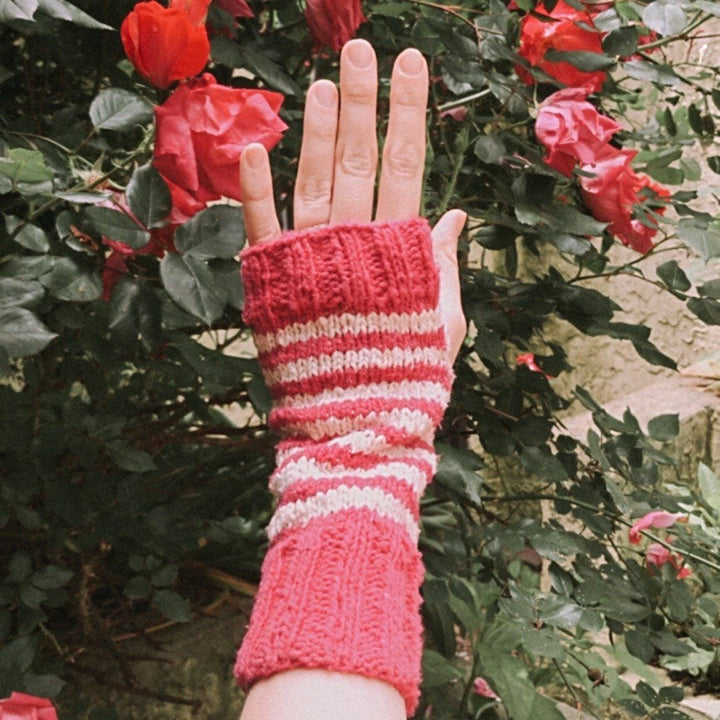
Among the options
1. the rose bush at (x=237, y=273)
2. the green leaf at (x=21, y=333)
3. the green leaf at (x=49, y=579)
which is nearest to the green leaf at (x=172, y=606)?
the rose bush at (x=237, y=273)

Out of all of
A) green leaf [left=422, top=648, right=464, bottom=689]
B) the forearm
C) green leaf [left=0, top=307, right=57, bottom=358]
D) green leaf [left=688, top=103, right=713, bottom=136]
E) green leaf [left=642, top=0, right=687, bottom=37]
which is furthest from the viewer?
green leaf [left=422, top=648, right=464, bottom=689]

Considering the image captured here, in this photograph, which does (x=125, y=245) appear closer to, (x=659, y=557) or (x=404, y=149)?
(x=404, y=149)

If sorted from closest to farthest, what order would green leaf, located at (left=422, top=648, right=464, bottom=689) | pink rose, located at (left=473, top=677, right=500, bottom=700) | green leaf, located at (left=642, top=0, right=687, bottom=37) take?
green leaf, located at (left=642, top=0, right=687, bottom=37), green leaf, located at (left=422, top=648, right=464, bottom=689), pink rose, located at (left=473, top=677, right=500, bottom=700)

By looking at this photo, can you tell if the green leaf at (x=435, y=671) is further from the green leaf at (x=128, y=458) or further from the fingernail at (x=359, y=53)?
the fingernail at (x=359, y=53)

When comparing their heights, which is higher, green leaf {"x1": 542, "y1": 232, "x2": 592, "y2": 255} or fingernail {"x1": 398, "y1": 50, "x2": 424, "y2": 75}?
fingernail {"x1": 398, "y1": 50, "x2": 424, "y2": 75}

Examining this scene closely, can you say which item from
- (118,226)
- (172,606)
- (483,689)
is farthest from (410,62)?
(483,689)

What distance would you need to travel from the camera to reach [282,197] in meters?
0.97

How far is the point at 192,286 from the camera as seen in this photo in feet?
1.97

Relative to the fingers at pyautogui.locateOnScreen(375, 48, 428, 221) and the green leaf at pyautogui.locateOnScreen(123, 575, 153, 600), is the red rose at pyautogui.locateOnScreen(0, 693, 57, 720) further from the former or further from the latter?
the fingers at pyautogui.locateOnScreen(375, 48, 428, 221)

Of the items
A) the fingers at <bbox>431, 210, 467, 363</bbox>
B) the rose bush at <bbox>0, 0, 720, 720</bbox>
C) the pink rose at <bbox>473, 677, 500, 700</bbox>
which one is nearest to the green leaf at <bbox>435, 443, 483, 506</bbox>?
the rose bush at <bbox>0, 0, 720, 720</bbox>

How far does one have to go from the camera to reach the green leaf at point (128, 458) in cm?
86

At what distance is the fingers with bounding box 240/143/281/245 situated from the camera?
60cm

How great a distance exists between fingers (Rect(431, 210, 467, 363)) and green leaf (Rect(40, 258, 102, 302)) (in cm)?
28

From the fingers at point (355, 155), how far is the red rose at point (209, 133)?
0.06 m
